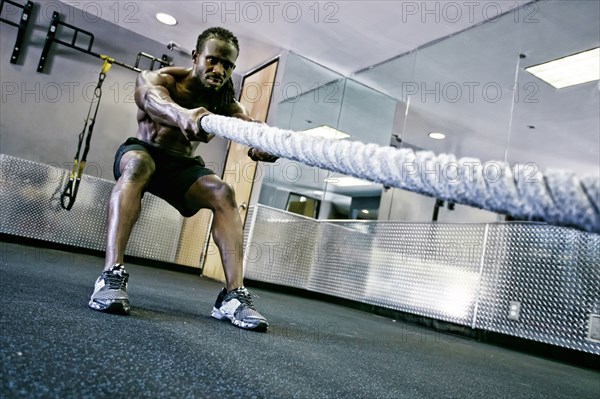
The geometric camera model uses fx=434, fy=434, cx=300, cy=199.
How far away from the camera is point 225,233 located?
66.4 inches

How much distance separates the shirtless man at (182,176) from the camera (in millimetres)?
1448

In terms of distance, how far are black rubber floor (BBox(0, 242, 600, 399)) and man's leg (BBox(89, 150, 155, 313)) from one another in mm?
58

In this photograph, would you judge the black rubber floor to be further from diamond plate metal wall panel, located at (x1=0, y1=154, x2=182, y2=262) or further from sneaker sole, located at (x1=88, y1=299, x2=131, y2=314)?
diamond plate metal wall panel, located at (x1=0, y1=154, x2=182, y2=262)

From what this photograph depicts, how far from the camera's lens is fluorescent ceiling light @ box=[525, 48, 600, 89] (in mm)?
3533

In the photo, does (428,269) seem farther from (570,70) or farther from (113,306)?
(113,306)

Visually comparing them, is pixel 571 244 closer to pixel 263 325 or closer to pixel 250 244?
pixel 263 325

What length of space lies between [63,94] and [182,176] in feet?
12.1

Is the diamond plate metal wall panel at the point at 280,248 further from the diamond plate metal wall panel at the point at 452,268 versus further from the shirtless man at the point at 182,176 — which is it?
the shirtless man at the point at 182,176

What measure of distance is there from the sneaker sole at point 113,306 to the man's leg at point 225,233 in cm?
38

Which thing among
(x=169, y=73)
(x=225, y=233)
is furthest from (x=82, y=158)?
(x=225, y=233)

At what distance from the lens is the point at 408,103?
16.4ft

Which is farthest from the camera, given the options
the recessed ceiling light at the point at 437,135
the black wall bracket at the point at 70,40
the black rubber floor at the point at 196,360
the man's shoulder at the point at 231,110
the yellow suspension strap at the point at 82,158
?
the recessed ceiling light at the point at 437,135

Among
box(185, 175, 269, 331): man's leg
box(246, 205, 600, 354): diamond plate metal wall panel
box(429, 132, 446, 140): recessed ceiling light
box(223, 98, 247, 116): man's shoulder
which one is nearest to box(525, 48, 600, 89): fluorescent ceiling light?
box(429, 132, 446, 140): recessed ceiling light

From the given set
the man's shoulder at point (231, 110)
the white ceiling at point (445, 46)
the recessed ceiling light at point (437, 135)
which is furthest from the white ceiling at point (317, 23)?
the man's shoulder at point (231, 110)
